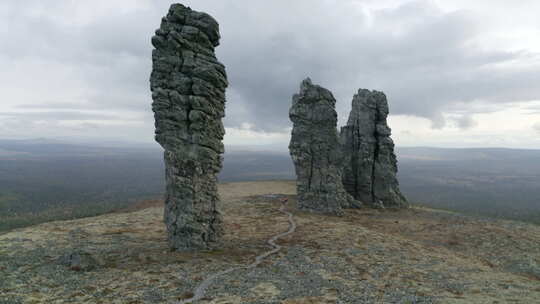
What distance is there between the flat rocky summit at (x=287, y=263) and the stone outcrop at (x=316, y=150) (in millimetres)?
4820

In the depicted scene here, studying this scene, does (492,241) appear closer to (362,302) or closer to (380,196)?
(380,196)

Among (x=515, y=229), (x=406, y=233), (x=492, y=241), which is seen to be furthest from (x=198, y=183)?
(x=515, y=229)

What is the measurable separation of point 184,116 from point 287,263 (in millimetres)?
13866

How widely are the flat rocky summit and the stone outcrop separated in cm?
482

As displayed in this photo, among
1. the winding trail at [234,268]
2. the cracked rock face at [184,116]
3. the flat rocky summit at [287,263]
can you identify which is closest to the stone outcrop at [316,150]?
the flat rocky summit at [287,263]

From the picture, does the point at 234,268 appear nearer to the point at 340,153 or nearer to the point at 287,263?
the point at 287,263

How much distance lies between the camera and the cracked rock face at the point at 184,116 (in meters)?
24.4

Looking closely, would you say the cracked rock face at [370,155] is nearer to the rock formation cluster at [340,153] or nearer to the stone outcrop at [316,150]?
the rock formation cluster at [340,153]

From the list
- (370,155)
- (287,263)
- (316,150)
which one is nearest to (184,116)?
(287,263)

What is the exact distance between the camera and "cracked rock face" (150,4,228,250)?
24359 millimetres

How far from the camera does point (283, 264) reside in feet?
72.2

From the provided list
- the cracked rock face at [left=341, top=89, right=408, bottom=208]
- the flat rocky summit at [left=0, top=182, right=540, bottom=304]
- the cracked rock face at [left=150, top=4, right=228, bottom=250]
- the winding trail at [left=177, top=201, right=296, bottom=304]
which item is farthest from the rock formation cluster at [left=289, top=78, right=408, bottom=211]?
the cracked rock face at [left=150, top=4, right=228, bottom=250]

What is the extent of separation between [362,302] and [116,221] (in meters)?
32.3

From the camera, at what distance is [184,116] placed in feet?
80.4
